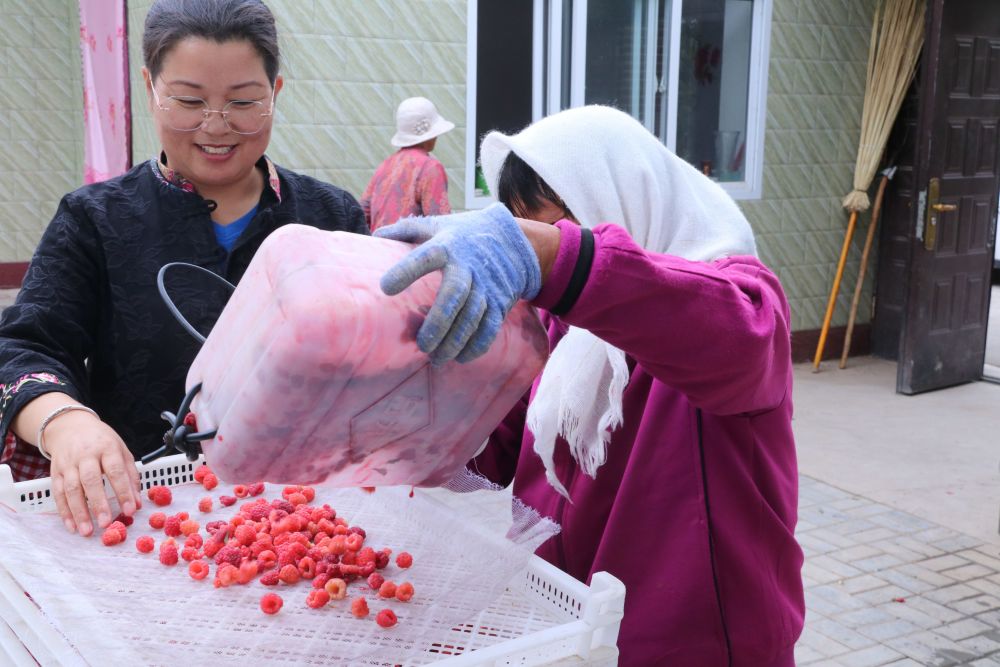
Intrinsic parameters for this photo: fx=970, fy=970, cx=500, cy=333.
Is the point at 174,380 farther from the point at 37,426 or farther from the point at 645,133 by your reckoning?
the point at 645,133

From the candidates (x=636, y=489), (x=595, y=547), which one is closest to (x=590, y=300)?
(x=636, y=489)

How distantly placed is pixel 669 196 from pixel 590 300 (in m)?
0.41

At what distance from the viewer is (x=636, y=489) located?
132cm

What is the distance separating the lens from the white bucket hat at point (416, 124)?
5328 mm

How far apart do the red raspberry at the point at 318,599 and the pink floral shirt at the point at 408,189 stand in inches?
156

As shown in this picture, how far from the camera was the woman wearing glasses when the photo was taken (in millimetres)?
1617

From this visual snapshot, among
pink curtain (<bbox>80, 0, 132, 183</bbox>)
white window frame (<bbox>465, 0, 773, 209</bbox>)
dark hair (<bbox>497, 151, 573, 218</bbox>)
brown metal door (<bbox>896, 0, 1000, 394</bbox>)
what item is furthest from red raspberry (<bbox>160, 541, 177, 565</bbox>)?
brown metal door (<bbox>896, 0, 1000, 394</bbox>)

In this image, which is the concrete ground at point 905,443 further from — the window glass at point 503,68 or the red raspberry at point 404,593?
the red raspberry at point 404,593

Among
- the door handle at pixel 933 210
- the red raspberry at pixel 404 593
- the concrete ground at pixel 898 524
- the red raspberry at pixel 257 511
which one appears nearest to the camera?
the red raspberry at pixel 404 593

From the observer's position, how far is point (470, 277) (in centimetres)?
98

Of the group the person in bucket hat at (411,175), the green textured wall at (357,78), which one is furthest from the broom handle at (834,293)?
the person in bucket hat at (411,175)

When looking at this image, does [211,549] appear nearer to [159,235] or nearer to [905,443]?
[159,235]

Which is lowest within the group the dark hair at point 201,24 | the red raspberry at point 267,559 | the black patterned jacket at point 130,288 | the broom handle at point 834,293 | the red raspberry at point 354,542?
the broom handle at point 834,293

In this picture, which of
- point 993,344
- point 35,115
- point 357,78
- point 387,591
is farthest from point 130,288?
point 35,115
